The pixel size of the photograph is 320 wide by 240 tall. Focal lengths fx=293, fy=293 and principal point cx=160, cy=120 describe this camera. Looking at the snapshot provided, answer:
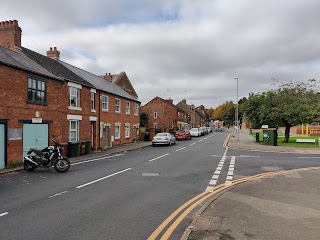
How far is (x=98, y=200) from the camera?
7.89 m

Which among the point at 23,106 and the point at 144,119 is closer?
the point at 23,106

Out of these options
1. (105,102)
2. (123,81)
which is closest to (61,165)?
(105,102)

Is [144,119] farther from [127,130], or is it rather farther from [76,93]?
[76,93]

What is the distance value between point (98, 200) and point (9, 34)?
652 inches

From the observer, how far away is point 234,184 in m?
10.2

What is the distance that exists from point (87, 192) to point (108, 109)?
19.8m

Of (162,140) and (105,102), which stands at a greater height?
(105,102)

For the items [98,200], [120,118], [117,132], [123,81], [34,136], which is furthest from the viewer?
[123,81]

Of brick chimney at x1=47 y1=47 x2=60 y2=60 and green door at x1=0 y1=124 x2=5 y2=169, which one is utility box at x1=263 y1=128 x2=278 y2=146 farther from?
green door at x1=0 y1=124 x2=5 y2=169

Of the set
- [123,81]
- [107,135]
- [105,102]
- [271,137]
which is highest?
[123,81]

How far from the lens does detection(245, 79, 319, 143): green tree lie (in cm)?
3064

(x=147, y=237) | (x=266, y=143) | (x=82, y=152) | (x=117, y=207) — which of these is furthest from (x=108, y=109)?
(x=147, y=237)

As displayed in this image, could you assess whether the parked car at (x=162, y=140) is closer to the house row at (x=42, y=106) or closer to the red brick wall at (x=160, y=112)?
the house row at (x=42, y=106)

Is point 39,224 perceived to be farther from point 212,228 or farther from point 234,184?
point 234,184
